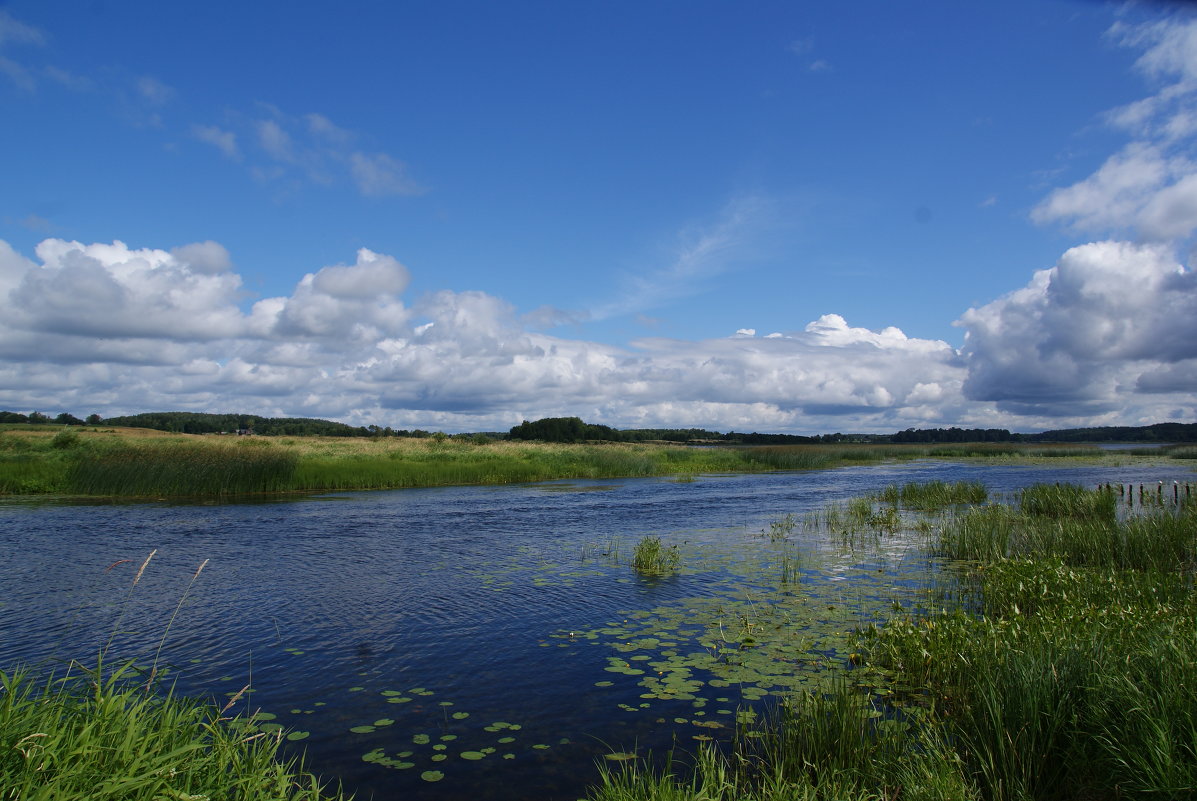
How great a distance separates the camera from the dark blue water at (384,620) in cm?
A: 720

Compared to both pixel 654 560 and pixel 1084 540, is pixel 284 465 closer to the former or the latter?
pixel 654 560

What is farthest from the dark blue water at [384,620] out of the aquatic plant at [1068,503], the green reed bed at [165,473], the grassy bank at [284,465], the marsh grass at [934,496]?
the aquatic plant at [1068,503]

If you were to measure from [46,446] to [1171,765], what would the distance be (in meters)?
52.8

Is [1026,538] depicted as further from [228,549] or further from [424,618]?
[228,549]

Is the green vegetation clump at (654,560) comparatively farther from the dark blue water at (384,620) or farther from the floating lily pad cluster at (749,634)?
the floating lily pad cluster at (749,634)

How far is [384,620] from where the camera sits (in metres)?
12.0

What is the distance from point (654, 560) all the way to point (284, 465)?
25.3 m

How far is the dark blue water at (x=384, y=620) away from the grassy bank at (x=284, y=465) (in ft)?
19.7

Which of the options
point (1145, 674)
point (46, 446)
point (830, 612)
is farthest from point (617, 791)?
point (46, 446)

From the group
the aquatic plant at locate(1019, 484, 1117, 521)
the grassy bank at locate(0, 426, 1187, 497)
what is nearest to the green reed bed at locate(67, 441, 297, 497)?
the grassy bank at locate(0, 426, 1187, 497)

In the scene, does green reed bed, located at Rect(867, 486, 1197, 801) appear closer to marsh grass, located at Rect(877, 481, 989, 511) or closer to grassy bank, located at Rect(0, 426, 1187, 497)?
marsh grass, located at Rect(877, 481, 989, 511)

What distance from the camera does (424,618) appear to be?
12148mm

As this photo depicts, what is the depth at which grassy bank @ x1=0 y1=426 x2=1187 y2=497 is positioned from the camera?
104 feet

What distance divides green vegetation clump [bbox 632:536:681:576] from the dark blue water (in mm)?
479
